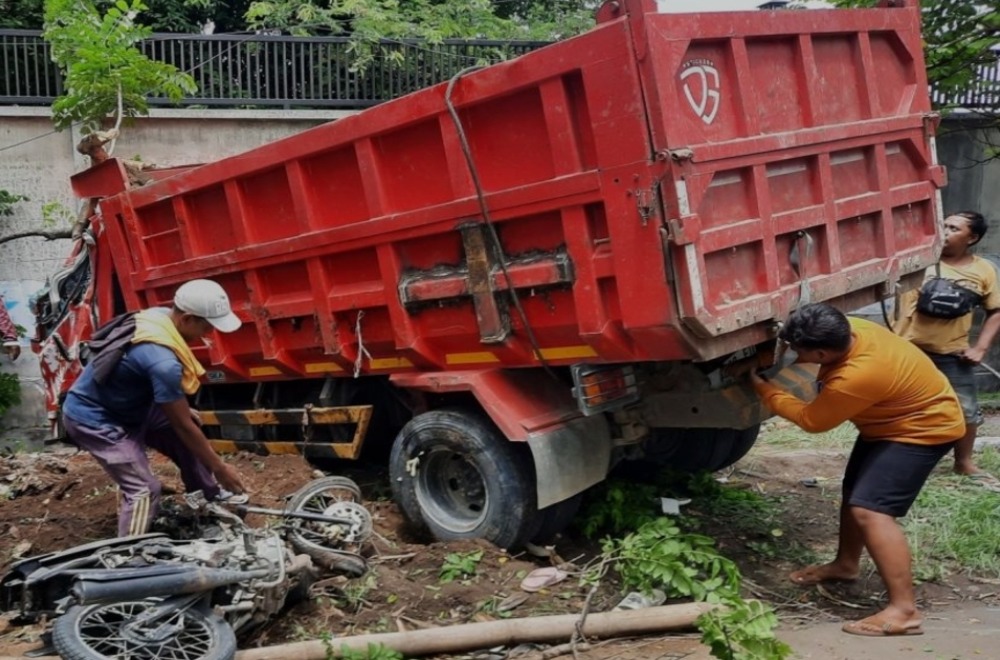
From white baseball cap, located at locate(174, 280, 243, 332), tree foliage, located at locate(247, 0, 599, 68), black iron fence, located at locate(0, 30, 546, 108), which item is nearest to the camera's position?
white baseball cap, located at locate(174, 280, 243, 332)

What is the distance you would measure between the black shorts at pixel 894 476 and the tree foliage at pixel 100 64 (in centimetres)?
674

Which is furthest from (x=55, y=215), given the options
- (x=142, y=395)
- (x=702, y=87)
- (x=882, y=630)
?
(x=882, y=630)

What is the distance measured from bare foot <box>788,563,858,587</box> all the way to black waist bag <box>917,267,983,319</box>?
6.09 ft

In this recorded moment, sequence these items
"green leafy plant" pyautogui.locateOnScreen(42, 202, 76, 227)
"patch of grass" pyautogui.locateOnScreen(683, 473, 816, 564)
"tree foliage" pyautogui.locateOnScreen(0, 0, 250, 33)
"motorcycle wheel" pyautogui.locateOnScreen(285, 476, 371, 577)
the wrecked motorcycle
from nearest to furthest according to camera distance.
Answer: the wrecked motorcycle → "motorcycle wheel" pyautogui.locateOnScreen(285, 476, 371, 577) → "patch of grass" pyautogui.locateOnScreen(683, 473, 816, 564) → "green leafy plant" pyautogui.locateOnScreen(42, 202, 76, 227) → "tree foliage" pyautogui.locateOnScreen(0, 0, 250, 33)

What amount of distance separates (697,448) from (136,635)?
3272 millimetres

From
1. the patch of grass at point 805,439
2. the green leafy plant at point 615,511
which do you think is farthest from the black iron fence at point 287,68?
the green leafy plant at point 615,511

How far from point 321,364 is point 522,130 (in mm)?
1989

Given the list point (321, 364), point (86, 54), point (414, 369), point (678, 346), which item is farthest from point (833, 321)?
point (86, 54)

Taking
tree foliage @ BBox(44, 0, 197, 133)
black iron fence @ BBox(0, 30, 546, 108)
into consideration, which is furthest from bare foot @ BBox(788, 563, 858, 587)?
black iron fence @ BBox(0, 30, 546, 108)

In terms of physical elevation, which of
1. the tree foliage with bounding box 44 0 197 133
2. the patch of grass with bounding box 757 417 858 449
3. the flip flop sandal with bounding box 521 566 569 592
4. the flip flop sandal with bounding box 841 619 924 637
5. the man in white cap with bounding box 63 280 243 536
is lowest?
the patch of grass with bounding box 757 417 858 449

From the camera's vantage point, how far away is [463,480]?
4.76 m

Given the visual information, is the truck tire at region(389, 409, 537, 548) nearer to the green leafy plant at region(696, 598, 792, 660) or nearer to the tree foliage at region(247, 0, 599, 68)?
the green leafy plant at region(696, 598, 792, 660)

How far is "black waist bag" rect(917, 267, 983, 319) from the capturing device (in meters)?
5.37

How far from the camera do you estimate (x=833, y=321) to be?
12.1 feet
